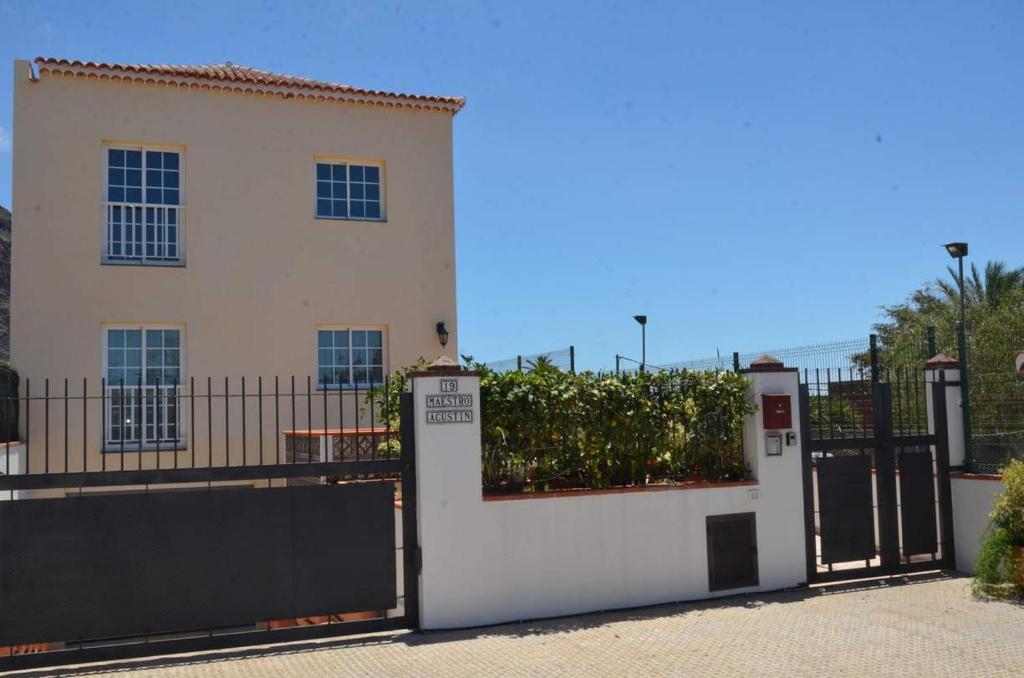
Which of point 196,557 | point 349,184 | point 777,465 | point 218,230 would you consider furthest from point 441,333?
point 196,557

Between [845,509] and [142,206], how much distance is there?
1247 cm

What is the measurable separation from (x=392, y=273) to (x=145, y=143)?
16.1 ft

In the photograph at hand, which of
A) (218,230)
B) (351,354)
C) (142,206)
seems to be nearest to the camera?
(142,206)

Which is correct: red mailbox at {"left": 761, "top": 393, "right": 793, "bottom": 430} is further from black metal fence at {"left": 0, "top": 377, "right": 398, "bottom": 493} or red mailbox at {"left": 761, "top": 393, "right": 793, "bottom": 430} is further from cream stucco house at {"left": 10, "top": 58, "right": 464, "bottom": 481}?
cream stucco house at {"left": 10, "top": 58, "right": 464, "bottom": 481}

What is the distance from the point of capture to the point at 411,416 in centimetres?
885

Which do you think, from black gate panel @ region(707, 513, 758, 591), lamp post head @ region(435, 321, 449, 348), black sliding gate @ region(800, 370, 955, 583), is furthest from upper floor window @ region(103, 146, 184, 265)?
black sliding gate @ region(800, 370, 955, 583)

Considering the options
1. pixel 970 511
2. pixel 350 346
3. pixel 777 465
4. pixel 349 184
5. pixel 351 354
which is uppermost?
pixel 349 184

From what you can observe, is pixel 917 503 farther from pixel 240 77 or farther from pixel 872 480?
pixel 240 77

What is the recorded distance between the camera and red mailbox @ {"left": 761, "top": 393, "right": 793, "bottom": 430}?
10.3m

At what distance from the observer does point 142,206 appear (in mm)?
15805

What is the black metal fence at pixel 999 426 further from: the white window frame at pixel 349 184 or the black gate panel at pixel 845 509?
the white window frame at pixel 349 184

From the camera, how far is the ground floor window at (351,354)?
16625 mm

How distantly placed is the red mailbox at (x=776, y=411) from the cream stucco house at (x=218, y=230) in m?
8.19

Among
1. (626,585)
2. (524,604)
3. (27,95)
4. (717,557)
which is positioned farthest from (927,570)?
(27,95)
